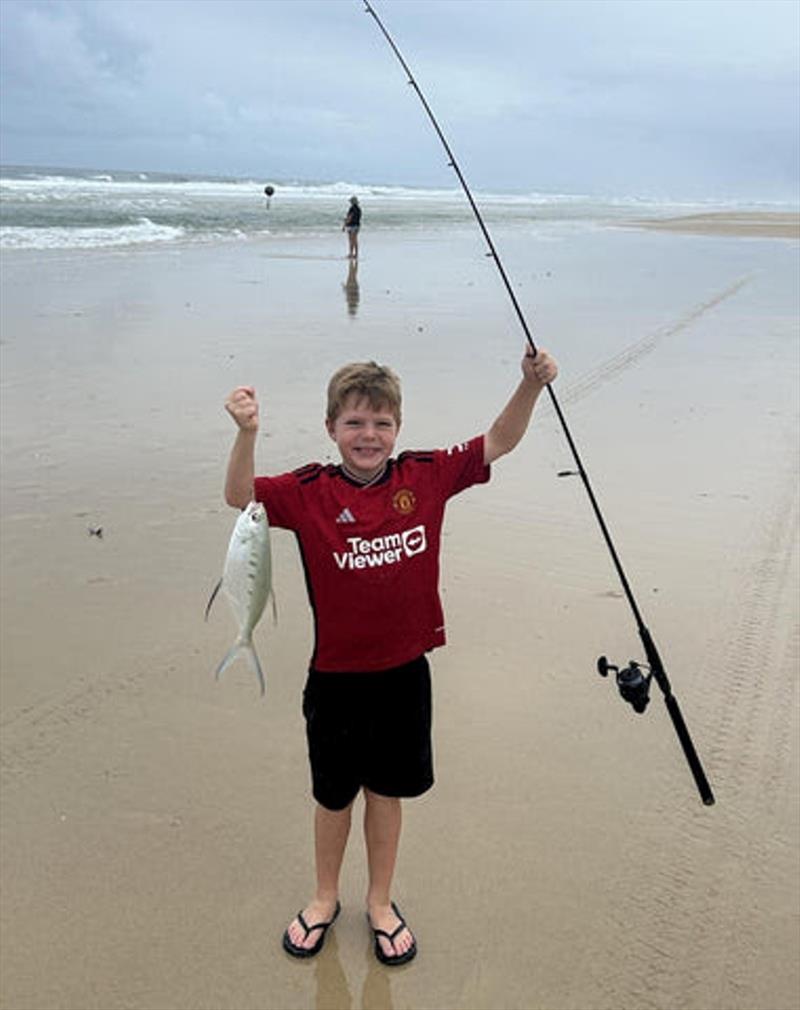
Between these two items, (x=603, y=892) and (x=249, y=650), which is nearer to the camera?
(x=249, y=650)

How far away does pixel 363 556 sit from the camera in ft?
8.23

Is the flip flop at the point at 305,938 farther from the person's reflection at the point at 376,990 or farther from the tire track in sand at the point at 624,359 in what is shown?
the tire track in sand at the point at 624,359

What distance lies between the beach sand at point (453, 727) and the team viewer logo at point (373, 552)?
1.19 meters

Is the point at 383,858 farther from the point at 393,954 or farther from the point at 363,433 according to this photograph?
the point at 363,433

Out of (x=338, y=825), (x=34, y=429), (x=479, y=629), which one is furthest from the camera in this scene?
(x=34, y=429)

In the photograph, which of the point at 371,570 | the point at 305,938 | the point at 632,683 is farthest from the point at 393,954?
the point at 371,570

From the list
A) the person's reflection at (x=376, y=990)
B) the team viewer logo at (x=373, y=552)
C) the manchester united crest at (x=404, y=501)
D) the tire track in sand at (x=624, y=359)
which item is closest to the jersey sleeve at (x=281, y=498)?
the team viewer logo at (x=373, y=552)

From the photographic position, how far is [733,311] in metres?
14.5

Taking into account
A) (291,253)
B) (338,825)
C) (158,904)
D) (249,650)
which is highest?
(291,253)

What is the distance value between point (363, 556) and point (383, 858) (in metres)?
0.98

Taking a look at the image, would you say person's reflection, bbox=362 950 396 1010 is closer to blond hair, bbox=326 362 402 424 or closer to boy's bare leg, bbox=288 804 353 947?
boy's bare leg, bbox=288 804 353 947

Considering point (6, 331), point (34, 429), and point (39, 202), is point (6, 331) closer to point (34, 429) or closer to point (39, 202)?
point (34, 429)

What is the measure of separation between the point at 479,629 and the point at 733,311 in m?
11.5

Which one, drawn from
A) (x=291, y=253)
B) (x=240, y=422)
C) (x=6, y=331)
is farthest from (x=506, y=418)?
(x=291, y=253)
